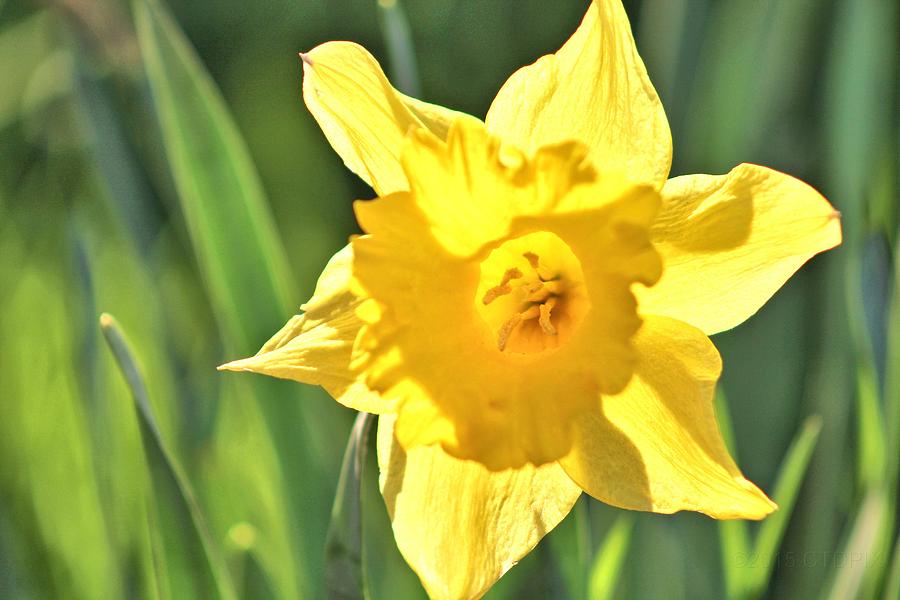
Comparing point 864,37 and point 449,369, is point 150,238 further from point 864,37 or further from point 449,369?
point 864,37

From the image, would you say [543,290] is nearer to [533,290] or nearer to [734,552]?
[533,290]

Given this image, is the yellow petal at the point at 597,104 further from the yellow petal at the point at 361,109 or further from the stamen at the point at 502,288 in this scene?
the stamen at the point at 502,288

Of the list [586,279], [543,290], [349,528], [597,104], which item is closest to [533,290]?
[543,290]

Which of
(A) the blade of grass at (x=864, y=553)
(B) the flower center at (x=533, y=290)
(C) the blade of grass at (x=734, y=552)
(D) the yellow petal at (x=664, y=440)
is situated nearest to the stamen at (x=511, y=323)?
(B) the flower center at (x=533, y=290)

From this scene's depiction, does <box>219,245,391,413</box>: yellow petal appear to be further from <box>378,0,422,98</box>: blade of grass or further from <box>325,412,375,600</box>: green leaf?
<box>378,0,422,98</box>: blade of grass

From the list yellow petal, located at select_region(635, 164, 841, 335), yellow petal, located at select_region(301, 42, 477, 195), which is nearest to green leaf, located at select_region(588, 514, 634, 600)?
yellow petal, located at select_region(635, 164, 841, 335)

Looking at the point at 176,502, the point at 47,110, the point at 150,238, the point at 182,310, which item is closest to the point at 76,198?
the point at 47,110

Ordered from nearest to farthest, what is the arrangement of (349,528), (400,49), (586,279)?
(349,528)
(586,279)
(400,49)
